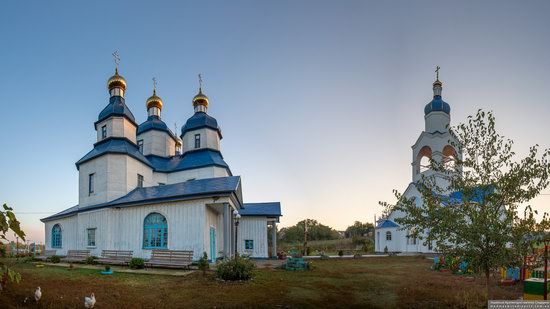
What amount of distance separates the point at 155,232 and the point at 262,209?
10738 mm

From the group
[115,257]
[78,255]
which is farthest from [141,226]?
[78,255]

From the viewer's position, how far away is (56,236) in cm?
2742

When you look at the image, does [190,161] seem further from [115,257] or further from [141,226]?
[115,257]

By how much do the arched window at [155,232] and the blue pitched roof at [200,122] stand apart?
1255 centimetres

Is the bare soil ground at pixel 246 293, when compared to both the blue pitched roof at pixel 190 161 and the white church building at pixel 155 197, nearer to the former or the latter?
the white church building at pixel 155 197

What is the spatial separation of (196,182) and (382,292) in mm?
12624

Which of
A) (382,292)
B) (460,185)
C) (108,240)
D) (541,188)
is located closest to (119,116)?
(108,240)

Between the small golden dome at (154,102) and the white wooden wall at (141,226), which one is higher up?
the small golden dome at (154,102)

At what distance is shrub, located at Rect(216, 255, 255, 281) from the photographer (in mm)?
13609

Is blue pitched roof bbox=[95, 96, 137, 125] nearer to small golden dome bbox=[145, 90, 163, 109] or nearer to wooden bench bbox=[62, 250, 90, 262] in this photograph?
small golden dome bbox=[145, 90, 163, 109]

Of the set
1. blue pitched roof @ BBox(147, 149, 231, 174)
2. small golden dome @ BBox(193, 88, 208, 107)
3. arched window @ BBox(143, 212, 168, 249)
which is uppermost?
small golden dome @ BBox(193, 88, 208, 107)

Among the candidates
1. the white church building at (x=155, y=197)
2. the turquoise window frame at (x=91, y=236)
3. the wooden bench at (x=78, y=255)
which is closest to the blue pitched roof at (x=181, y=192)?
the white church building at (x=155, y=197)

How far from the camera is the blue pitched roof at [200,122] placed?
99.9 feet

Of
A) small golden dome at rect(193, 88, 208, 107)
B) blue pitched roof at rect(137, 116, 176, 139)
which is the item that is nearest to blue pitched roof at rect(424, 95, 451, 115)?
small golden dome at rect(193, 88, 208, 107)
